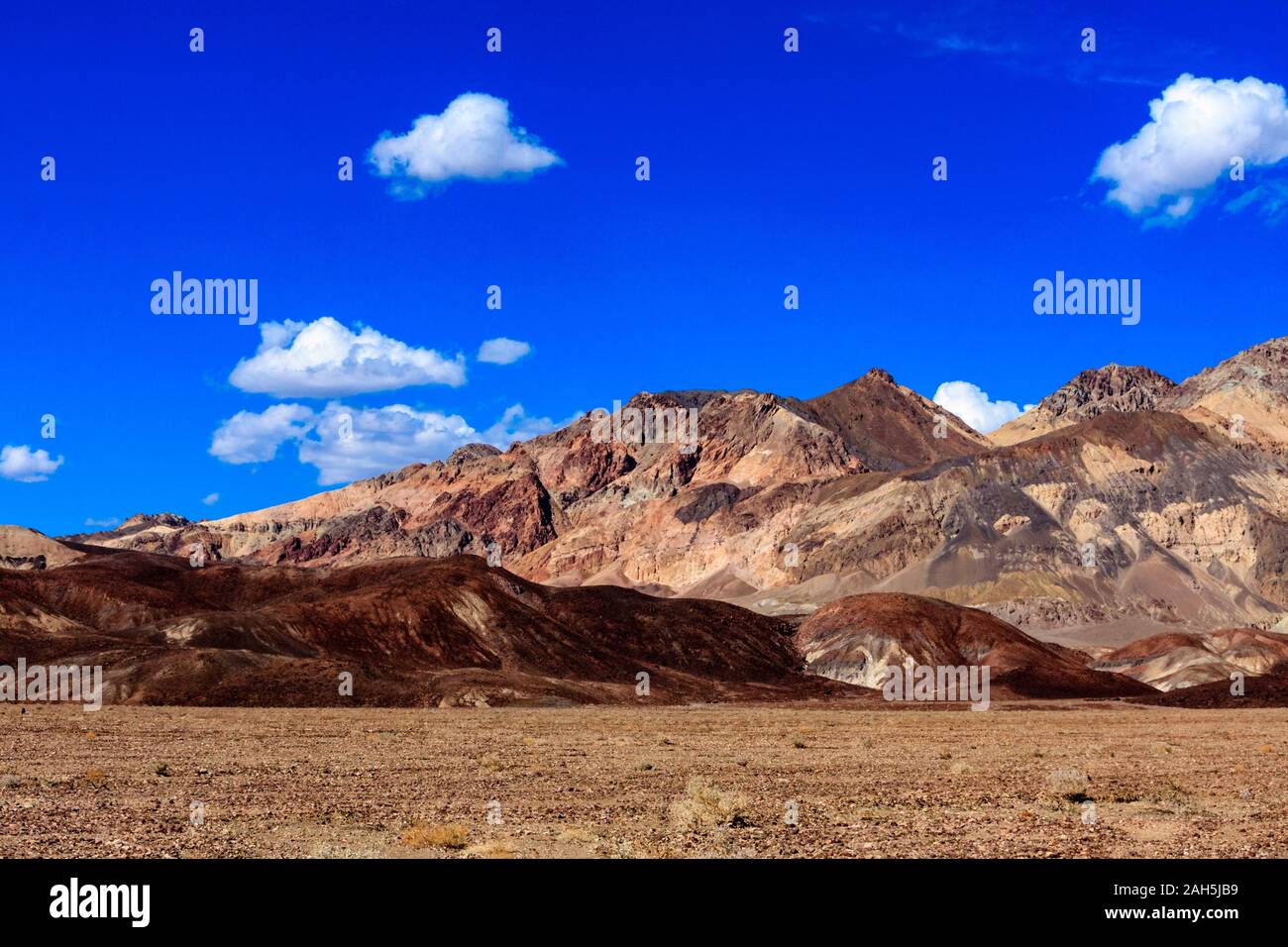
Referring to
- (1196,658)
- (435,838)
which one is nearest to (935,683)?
(1196,658)

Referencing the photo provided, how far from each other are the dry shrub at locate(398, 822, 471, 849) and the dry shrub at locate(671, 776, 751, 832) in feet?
11.3

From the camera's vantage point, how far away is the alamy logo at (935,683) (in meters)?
93.6

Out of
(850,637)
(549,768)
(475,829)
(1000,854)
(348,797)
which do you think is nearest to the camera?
(1000,854)

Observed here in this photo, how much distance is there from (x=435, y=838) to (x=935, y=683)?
90.7m

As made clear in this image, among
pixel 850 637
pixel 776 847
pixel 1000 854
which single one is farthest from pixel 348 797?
pixel 850 637

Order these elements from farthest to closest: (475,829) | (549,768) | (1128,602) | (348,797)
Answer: (1128,602) → (549,768) → (348,797) → (475,829)

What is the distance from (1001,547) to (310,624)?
130 metres

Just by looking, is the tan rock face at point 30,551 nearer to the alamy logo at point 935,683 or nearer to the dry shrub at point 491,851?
the alamy logo at point 935,683
